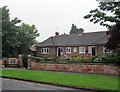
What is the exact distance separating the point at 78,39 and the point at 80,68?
1132 inches

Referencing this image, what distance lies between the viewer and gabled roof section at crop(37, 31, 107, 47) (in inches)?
2243

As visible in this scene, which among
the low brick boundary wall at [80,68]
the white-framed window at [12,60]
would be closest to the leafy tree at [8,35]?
the white-framed window at [12,60]

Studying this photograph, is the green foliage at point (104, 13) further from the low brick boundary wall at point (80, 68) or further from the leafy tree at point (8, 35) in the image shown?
the leafy tree at point (8, 35)

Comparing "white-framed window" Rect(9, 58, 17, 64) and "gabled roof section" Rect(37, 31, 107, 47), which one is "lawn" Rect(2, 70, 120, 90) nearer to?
"white-framed window" Rect(9, 58, 17, 64)

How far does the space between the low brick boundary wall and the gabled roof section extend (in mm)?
19885

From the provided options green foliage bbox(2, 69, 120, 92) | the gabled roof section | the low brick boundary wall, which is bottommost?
green foliage bbox(2, 69, 120, 92)

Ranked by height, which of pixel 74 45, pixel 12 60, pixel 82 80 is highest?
pixel 74 45

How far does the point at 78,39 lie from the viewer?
201ft

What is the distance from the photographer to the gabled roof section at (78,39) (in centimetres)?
5697

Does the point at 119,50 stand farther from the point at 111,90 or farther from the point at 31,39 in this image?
the point at 31,39

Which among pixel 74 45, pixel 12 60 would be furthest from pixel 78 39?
pixel 12 60

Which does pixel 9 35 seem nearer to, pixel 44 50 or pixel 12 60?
pixel 12 60

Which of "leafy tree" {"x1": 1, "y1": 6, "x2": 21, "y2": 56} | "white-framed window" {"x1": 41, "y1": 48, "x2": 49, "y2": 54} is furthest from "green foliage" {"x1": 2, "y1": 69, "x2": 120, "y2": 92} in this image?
"white-framed window" {"x1": 41, "y1": 48, "x2": 49, "y2": 54}

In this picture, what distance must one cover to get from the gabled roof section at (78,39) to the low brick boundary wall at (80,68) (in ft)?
65.2
